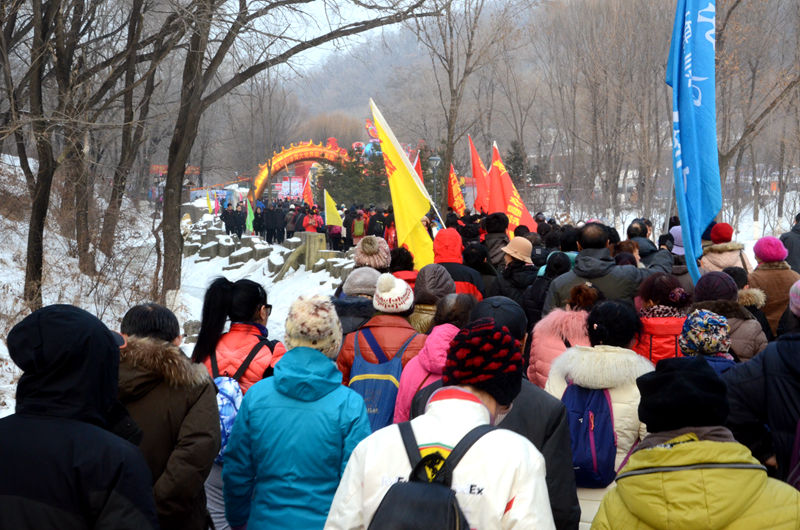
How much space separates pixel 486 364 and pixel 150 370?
1.53 meters

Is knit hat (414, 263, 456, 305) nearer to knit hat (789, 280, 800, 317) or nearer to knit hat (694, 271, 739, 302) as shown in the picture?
knit hat (694, 271, 739, 302)

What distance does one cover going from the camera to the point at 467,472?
2.20 m

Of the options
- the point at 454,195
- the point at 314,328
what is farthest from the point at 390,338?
the point at 454,195

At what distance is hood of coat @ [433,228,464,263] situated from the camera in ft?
25.3

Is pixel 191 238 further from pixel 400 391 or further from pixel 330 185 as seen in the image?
pixel 400 391

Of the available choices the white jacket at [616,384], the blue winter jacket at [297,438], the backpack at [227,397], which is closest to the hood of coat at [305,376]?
the blue winter jacket at [297,438]

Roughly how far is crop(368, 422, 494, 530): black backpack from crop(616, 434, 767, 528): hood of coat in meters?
0.62

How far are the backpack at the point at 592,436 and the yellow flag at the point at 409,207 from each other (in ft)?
21.0

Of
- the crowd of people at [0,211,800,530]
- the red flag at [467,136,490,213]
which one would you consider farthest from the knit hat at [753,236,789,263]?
the red flag at [467,136,490,213]

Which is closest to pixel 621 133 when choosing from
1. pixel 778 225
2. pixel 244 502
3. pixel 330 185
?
pixel 778 225

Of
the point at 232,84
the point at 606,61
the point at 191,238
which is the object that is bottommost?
the point at 191,238

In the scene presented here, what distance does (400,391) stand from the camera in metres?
4.04

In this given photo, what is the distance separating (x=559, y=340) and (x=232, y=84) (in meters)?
10.0

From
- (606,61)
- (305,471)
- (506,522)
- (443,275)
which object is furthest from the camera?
(606,61)
